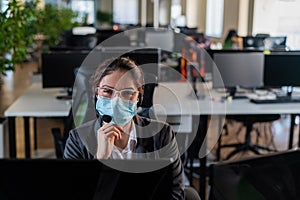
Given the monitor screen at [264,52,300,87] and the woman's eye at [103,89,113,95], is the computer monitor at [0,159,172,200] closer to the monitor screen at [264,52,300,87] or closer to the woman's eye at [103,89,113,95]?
the woman's eye at [103,89,113,95]

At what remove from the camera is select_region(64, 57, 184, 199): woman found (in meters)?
1.44

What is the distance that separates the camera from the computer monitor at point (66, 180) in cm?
82

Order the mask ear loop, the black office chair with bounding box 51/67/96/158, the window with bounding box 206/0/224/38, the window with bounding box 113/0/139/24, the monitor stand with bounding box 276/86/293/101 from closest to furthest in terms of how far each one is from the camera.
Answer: the mask ear loop, the black office chair with bounding box 51/67/96/158, the monitor stand with bounding box 276/86/293/101, the window with bounding box 206/0/224/38, the window with bounding box 113/0/139/24

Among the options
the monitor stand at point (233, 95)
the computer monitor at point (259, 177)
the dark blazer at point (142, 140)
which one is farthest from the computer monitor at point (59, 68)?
the computer monitor at point (259, 177)

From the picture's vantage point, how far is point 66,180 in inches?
32.4

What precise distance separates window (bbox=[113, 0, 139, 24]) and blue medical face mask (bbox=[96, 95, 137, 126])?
17.5 meters

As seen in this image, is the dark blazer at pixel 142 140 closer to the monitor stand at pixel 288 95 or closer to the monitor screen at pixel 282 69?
the monitor stand at pixel 288 95

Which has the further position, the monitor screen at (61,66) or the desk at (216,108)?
the monitor screen at (61,66)

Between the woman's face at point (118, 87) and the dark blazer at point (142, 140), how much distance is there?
0.43 feet

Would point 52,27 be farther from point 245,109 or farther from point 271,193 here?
point 271,193

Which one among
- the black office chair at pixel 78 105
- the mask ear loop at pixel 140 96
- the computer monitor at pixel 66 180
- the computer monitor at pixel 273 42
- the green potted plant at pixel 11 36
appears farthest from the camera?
the computer monitor at pixel 273 42

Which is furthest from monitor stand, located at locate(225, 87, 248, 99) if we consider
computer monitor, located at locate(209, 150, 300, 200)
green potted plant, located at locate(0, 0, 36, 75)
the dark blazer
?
computer monitor, located at locate(209, 150, 300, 200)

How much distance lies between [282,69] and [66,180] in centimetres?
336

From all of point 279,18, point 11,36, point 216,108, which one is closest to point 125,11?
point 279,18
